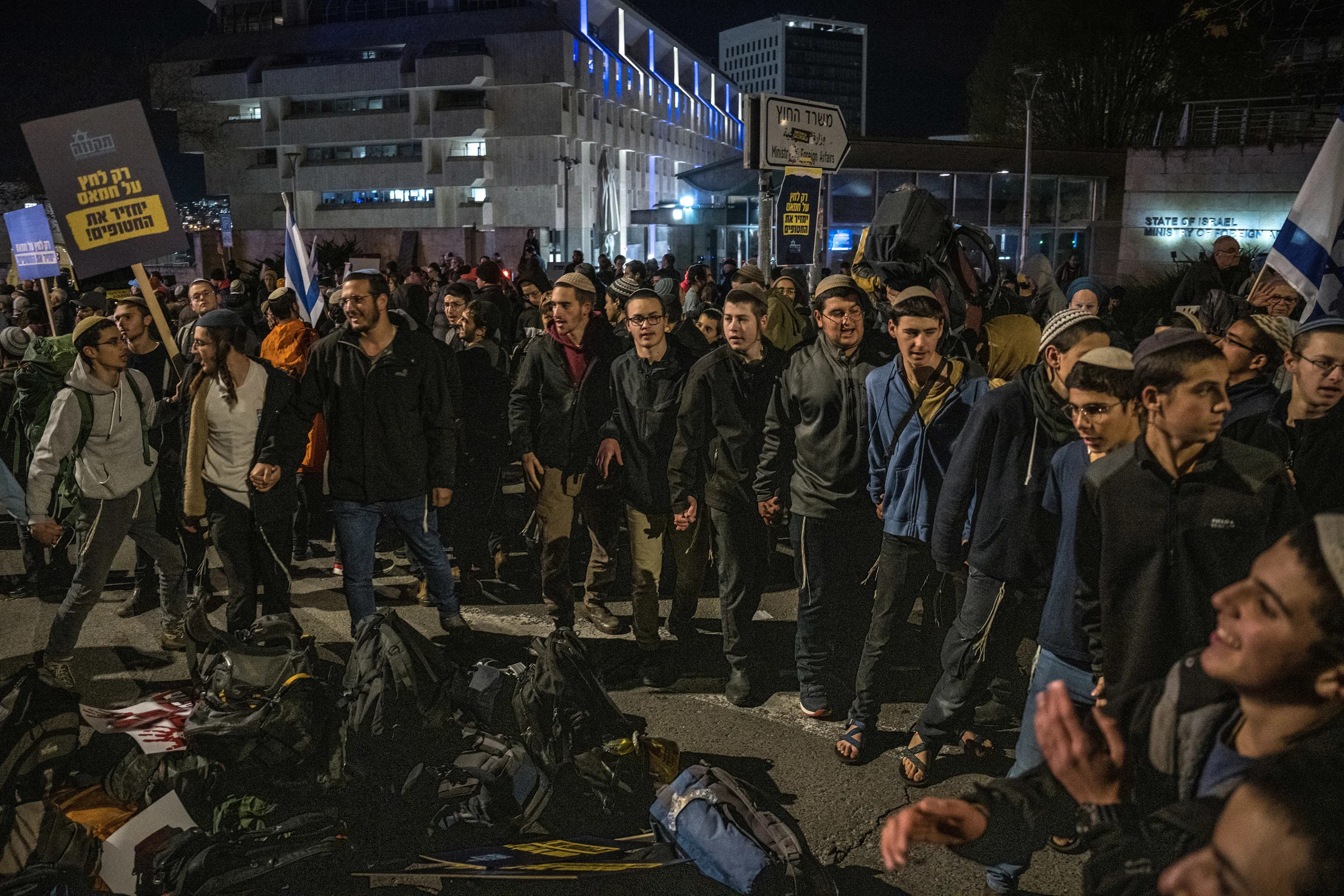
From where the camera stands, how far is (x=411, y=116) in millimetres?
54125

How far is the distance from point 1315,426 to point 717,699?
299cm

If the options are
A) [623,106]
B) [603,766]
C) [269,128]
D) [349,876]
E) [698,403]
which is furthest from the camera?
[623,106]

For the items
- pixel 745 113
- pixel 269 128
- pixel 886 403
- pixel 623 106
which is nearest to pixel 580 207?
pixel 623 106

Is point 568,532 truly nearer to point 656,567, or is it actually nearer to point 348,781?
point 656,567

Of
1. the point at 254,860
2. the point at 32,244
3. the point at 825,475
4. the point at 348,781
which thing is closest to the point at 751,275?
the point at 825,475

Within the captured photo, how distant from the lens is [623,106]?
63219mm

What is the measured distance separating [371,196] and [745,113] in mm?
54420

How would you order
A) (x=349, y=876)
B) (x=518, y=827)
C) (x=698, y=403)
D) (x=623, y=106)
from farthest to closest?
(x=623, y=106) → (x=698, y=403) → (x=518, y=827) → (x=349, y=876)

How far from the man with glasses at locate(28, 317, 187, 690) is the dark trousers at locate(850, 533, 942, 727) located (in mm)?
3862

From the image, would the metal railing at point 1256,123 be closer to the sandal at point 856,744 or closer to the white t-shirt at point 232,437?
the sandal at point 856,744

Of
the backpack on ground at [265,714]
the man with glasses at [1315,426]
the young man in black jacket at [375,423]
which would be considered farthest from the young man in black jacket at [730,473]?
the man with glasses at [1315,426]

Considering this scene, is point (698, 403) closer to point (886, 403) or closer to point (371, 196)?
point (886, 403)

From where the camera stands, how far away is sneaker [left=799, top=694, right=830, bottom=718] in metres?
4.98

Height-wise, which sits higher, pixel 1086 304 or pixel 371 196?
pixel 371 196
